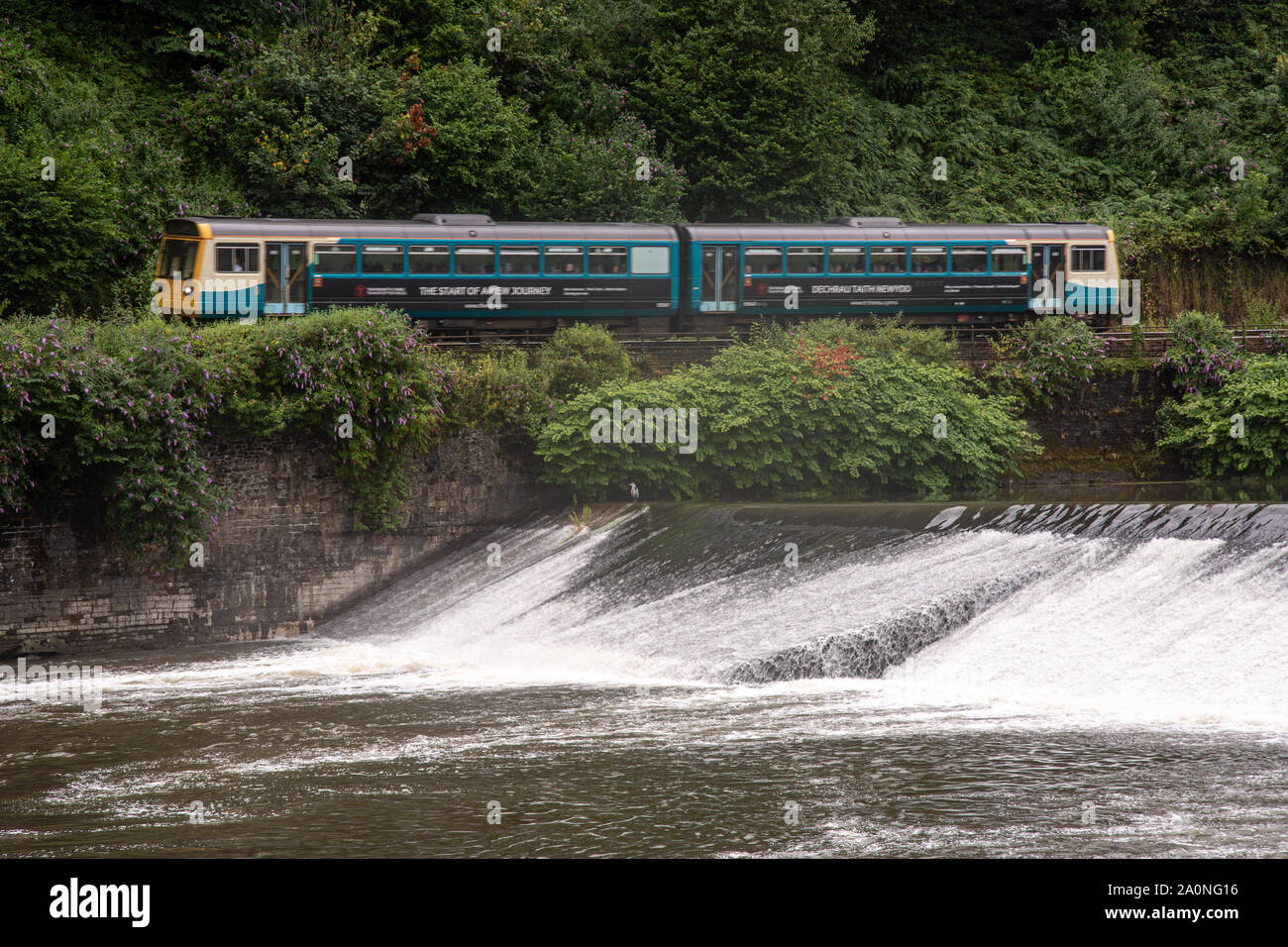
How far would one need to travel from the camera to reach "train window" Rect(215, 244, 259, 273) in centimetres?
2750

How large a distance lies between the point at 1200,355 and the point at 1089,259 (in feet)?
14.6

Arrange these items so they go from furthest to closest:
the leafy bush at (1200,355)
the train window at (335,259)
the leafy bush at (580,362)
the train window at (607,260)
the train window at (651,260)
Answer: the train window at (651,260) → the train window at (607,260) → the leafy bush at (1200,355) → the train window at (335,259) → the leafy bush at (580,362)

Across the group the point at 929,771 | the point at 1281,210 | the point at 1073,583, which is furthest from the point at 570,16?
the point at 929,771

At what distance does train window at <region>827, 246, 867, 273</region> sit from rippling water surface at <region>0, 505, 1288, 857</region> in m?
11.4

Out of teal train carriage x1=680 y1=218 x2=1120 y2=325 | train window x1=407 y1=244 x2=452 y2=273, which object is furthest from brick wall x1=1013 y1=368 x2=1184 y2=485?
train window x1=407 y1=244 x2=452 y2=273

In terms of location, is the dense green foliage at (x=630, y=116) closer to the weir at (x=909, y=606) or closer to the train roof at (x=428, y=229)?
the train roof at (x=428, y=229)

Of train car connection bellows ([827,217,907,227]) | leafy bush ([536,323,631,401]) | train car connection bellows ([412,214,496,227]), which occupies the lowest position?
leafy bush ([536,323,631,401])

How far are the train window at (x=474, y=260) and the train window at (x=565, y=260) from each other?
1.28 m

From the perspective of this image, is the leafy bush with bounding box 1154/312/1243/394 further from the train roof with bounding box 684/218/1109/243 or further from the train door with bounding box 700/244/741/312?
the train door with bounding box 700/244/741/312

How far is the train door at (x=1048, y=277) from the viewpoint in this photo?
1293 inches

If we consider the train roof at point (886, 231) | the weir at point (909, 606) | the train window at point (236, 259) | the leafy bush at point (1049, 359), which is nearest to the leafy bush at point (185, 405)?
the weir at point (909, 606)

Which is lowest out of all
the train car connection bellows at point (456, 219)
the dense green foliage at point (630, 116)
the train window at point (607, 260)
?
the train window at point (607, 260)

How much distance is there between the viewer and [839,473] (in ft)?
88.0

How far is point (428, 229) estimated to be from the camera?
29.3 m
